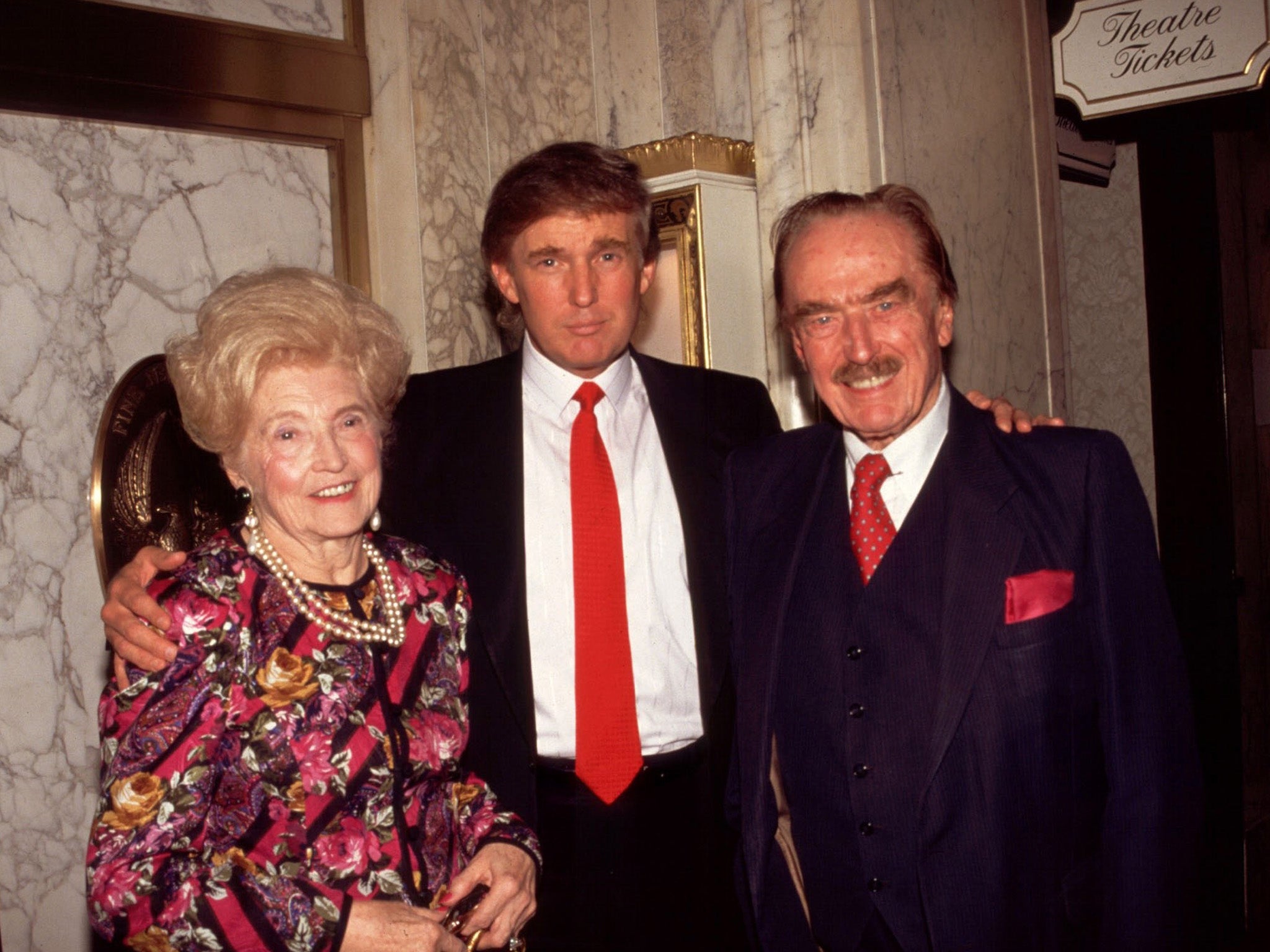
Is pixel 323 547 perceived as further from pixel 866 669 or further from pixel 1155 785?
pixel 1155 785

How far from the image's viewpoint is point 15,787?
2.69 meters

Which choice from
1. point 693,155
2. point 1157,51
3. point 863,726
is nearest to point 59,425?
point 693,155

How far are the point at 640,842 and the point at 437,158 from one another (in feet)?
7.08

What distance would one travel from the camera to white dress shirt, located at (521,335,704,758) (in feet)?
7.86

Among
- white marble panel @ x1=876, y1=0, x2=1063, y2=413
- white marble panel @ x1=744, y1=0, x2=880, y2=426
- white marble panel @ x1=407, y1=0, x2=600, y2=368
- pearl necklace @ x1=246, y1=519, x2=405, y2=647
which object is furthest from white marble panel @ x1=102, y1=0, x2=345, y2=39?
pearl necklace @ x1=246, y1=519, x2=405, y2=647

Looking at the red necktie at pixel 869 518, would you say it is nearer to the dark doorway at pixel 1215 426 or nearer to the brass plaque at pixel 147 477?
the brass plaque at pixel 147 477

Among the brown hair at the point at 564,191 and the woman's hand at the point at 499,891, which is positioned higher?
the brown hair at the point at 564,191

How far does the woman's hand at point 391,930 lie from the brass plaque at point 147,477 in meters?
1.48

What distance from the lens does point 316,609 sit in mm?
1807

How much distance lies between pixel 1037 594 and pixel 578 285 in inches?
44.2

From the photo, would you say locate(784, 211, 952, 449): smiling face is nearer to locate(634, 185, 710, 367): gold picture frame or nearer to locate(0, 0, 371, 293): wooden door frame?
locate(634, 185, 710, 367): gold picture frame

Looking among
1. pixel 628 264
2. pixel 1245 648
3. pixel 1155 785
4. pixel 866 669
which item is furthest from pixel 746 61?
pixel 1245 648

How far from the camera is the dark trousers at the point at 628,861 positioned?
2357 millimetres

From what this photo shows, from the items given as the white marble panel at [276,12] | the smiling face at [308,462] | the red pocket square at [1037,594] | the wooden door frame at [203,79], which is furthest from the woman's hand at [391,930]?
the white marble panel at [276,12]
